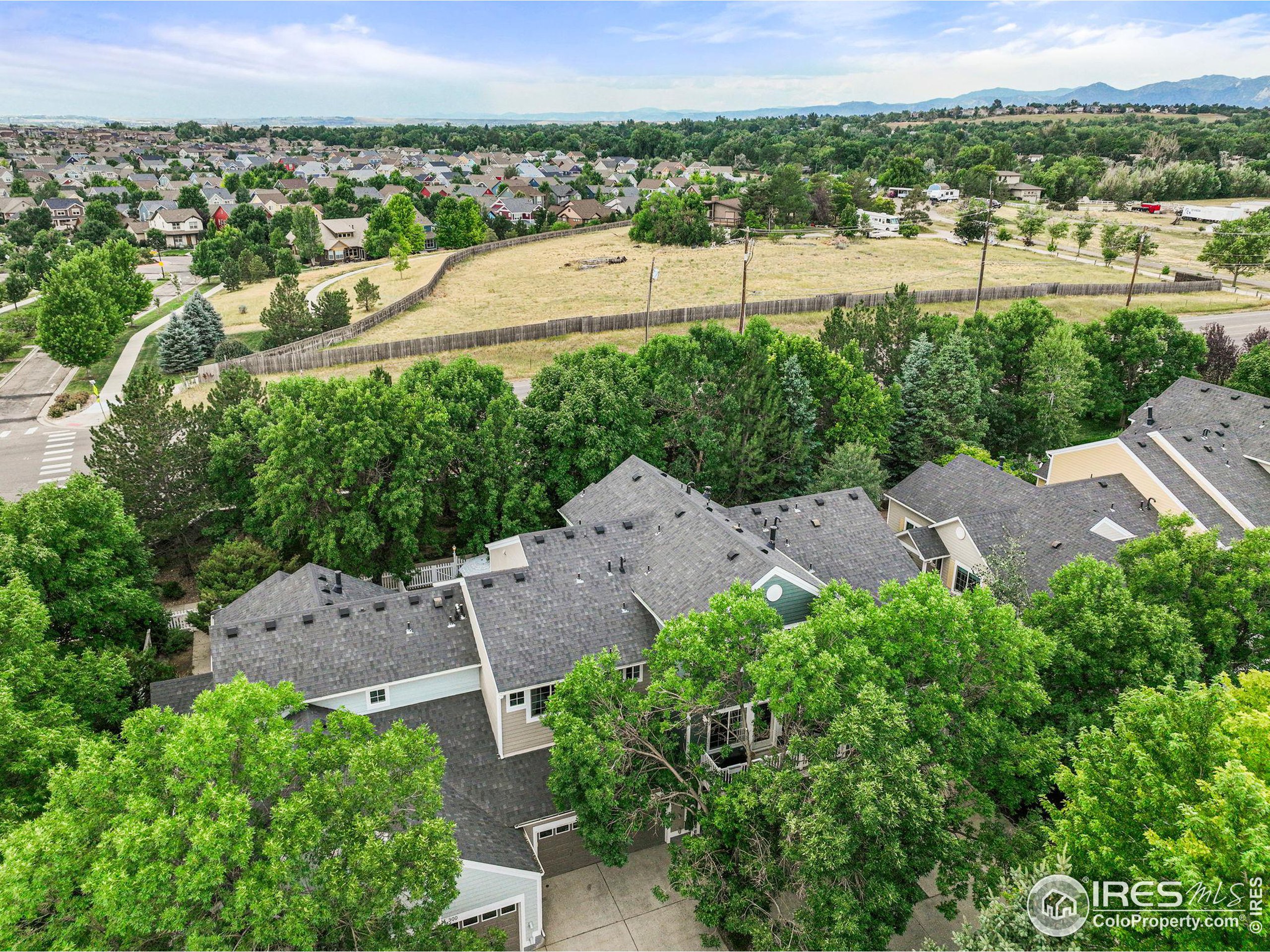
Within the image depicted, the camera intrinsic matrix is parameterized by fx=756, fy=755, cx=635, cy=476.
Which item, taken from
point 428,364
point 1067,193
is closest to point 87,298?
point 428,364

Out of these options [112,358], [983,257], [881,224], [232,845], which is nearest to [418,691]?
[232,845]

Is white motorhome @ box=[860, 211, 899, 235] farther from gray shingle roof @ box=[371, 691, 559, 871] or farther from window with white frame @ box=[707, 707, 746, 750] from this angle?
gray shingle roof @ box=[371, 691, 559, 871]

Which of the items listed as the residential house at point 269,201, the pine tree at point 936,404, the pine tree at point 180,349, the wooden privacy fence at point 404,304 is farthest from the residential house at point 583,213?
the pine tree at point 936,404

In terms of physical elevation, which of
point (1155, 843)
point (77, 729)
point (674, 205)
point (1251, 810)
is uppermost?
point (674, 205)

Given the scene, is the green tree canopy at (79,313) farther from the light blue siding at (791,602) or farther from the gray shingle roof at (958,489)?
the light blue siding at (791,602)

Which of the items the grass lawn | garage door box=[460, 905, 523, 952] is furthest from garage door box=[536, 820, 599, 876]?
the grass lawn

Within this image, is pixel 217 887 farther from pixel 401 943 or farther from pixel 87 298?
pixel 87 298
